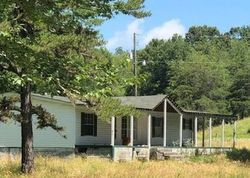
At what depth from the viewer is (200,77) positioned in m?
87.9

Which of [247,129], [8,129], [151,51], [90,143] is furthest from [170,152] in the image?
[151,51]

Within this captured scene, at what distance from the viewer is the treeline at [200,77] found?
3381 inches

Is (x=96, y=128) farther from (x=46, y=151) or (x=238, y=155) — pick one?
(x=238, y=155)

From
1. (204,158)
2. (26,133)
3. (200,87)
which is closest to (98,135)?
(204,158)

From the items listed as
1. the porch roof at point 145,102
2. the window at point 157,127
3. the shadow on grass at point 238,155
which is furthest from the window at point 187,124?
the porch roof at point 145,102

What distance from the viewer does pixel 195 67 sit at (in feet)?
297

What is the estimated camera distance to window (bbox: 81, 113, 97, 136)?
36.0 meters

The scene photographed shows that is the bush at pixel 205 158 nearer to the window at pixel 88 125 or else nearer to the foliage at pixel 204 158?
the foliage at pixel 204 158

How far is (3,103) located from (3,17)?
1143 cm

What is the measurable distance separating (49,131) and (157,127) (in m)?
11.5

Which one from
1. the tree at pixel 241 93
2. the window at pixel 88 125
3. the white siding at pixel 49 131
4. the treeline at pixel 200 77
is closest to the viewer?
the white siding at pixel 49 131

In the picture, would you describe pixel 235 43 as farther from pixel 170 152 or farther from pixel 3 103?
pixel 3 103

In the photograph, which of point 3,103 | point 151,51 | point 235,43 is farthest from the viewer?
point 235,43

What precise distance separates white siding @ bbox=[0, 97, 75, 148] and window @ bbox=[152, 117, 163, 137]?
906cm
